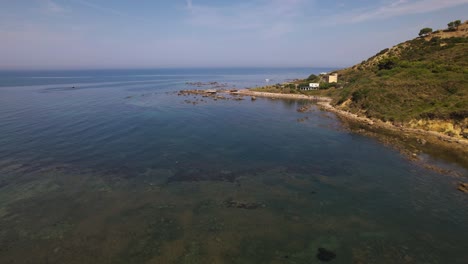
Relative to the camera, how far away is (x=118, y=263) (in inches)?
799

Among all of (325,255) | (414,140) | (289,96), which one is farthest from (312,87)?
(325,255)

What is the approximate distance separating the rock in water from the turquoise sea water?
1.27 feet

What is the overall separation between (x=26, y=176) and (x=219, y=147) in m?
29.2

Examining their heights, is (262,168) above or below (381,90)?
below

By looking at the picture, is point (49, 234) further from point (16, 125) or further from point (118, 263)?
point (16, 125)

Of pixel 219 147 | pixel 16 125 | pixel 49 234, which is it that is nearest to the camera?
pixel 49 234

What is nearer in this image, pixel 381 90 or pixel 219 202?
pixel 219 202

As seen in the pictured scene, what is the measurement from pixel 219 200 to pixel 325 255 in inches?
500

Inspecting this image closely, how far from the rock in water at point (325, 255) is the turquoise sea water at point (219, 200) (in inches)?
15.3

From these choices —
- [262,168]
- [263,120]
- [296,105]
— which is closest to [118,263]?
[262,168]

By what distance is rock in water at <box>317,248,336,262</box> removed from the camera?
68.6 feet

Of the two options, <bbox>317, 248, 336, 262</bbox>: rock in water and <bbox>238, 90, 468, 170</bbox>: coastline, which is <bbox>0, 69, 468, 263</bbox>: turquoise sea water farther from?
<bbox>238, 90, 468, 170</bbox>: coastline

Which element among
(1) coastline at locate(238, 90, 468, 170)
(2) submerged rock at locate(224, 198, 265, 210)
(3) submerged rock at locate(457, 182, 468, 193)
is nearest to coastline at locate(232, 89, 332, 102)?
(1) coastline at locate(238, 90, 468, 170)

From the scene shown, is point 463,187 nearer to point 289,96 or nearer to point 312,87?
point 289,96
